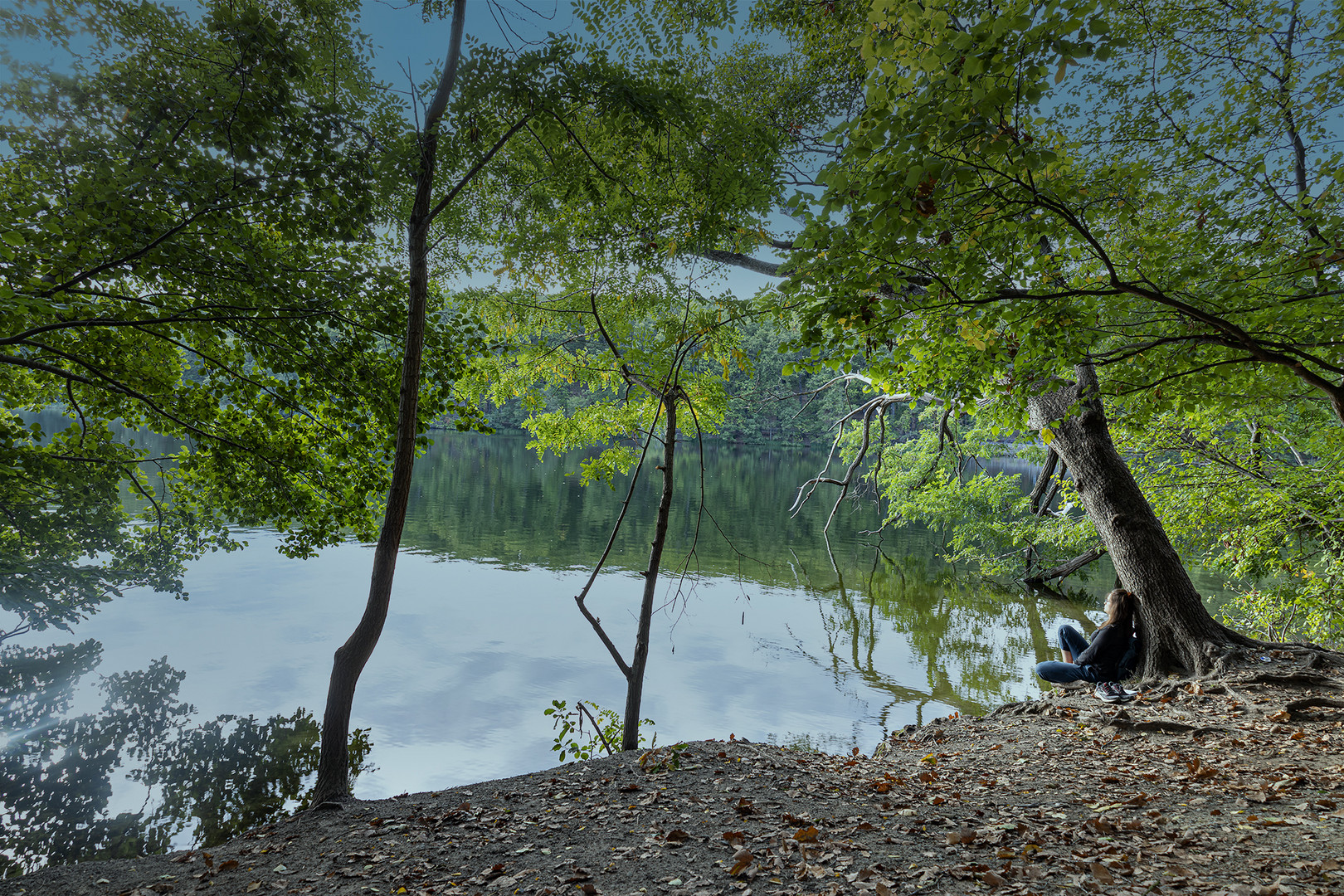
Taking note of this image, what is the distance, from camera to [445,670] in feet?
36.3

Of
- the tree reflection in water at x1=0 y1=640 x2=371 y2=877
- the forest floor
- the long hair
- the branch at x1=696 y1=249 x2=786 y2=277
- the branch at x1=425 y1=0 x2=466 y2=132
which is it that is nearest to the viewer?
the forest floor

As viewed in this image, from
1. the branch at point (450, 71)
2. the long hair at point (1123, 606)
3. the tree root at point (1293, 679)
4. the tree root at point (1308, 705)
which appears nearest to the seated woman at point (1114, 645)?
the long hair at point (1123, 606)

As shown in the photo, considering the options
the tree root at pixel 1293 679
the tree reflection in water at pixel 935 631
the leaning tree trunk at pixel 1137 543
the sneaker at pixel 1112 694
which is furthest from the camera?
the tree reflection in water at pixel 935 631

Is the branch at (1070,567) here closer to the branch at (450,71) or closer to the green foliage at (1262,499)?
the green foliage at (1262,499)

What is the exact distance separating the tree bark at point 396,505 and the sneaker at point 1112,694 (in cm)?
739

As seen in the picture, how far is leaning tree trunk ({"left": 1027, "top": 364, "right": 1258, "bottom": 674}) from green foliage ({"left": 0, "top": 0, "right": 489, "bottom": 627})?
23.9 feet

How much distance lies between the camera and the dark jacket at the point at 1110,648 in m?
7.46

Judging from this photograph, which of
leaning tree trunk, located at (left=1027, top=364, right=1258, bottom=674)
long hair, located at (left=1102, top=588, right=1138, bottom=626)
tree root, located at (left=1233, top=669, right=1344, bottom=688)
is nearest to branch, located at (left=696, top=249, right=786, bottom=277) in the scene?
leaning tree trunk, located at (left=1027, top=364, right=1258, bottom=674)

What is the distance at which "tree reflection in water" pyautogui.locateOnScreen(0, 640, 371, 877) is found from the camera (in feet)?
21.8

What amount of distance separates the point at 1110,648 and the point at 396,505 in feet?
26.3

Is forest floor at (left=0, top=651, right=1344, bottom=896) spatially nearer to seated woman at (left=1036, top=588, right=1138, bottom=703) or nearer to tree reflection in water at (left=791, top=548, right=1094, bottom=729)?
seated woman at (left=1036, top=588, right=1138, bottom=703)

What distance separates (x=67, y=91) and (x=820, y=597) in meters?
15.4

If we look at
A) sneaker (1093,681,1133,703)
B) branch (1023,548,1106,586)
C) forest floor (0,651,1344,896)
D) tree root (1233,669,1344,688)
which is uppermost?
branch (1023,548,1106,586)

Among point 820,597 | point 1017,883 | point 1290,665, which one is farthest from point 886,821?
point 820,597
